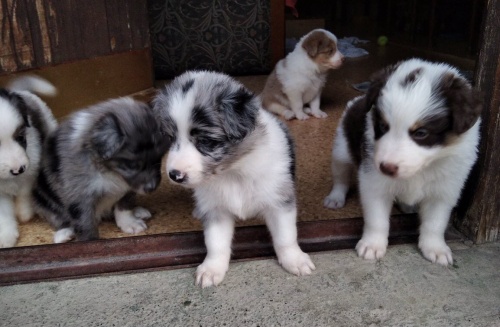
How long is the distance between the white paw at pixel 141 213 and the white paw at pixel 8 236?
0.80 m

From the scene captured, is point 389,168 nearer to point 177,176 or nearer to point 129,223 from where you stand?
point 177,176

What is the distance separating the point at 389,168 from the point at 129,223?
190cm

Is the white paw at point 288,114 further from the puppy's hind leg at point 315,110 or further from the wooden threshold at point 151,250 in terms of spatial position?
the wooden threshold at point 151,250

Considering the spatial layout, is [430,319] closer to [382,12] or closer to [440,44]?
[440,44]

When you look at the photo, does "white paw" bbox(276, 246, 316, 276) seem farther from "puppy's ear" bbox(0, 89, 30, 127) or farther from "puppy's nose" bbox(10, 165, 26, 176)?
"puppy's ear" bbox(0, 89, 30, 127)

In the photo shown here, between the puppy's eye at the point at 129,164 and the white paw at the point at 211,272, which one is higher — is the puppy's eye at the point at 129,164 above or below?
above

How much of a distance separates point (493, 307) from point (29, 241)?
2.84 metres

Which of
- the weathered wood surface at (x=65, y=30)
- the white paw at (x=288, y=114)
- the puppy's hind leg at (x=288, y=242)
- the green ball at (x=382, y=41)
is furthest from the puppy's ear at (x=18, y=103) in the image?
the green ball at (x=382, y=41)

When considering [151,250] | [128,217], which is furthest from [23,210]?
[151,250]

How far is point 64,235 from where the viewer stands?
3244mm

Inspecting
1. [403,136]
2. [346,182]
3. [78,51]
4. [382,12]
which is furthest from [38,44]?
[382,12]

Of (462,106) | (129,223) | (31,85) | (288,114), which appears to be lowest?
(129,223)

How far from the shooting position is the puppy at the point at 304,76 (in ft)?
19.1

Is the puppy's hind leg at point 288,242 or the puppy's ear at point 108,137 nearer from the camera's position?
the puppy's hind leg at point 288,242
